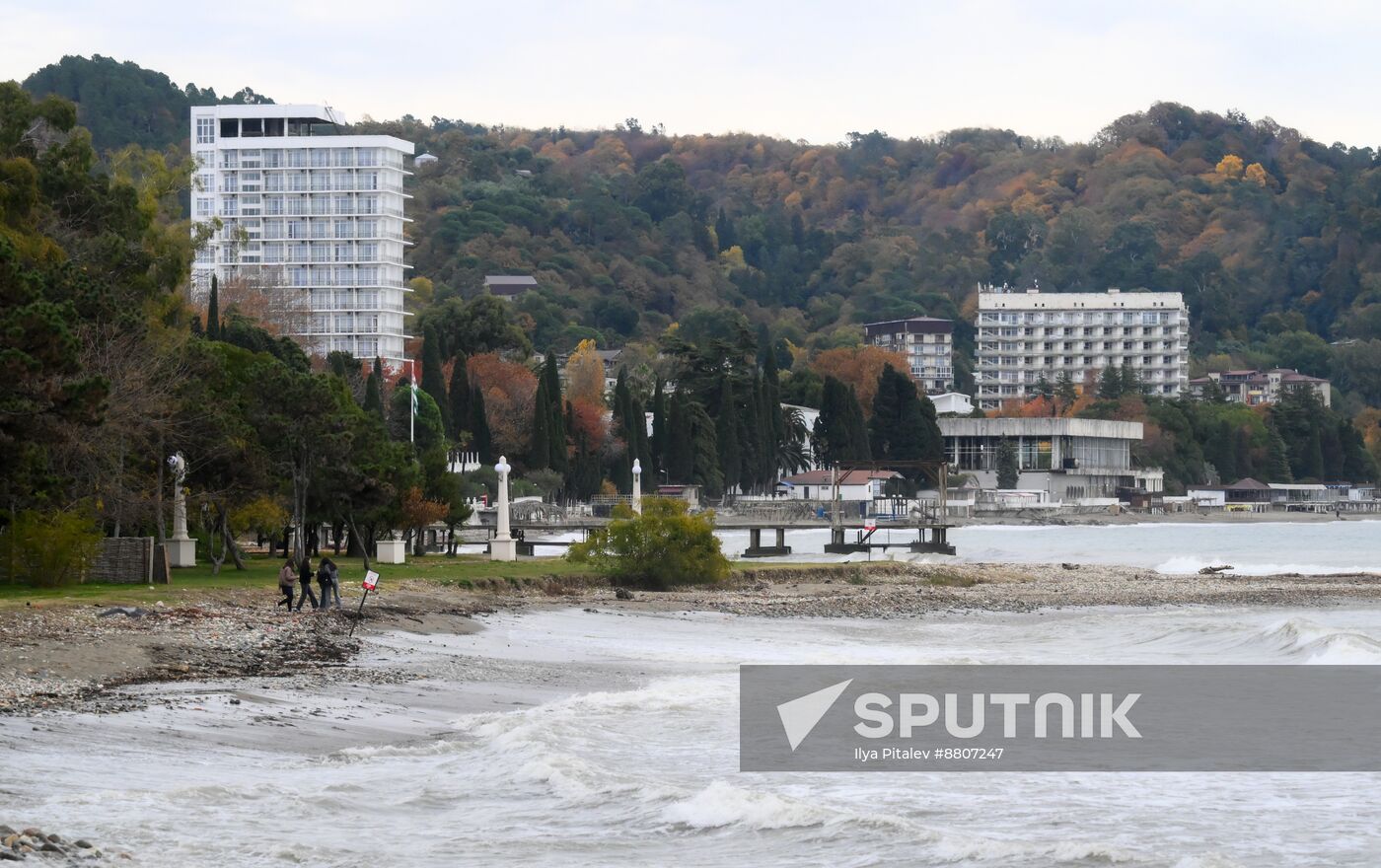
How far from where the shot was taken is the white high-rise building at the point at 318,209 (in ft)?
501

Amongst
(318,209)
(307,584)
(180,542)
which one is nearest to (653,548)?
(180,542)

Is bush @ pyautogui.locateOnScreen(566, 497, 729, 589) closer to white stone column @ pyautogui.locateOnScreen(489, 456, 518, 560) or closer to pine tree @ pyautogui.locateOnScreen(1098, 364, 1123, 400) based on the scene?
white stone column @ pyautogui.locateOnScreen(489, 456, 518, 560)

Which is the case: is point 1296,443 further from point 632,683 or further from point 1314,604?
point 632,683

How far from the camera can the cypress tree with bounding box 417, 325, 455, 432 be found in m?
97.1

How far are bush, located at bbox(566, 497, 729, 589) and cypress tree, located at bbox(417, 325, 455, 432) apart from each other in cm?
5016

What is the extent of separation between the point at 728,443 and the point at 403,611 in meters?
83.4

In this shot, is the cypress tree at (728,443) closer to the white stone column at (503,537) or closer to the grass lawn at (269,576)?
the grass lawn at (269,576)

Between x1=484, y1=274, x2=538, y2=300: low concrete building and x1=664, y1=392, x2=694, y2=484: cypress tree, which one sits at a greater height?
x1=484, y1=274, x2=538, y2=300: low concrete building

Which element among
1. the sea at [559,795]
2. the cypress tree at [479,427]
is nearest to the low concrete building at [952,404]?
the cypress tree at [479,427]

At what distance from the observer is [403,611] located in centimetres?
3172

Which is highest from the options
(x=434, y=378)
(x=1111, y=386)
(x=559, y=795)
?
(x=1111, y=386)

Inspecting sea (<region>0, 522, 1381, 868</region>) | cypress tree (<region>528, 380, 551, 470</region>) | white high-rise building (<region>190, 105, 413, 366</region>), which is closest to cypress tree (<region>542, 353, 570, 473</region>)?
cypress tree (<region>528, 380, 551, 470</region>)

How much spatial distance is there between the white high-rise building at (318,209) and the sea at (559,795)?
432ft

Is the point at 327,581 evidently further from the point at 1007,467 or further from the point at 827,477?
the point at 1007,467
